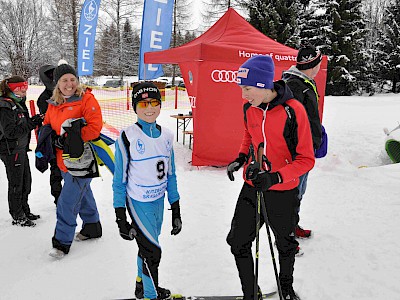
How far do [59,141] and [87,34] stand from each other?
11.8 m

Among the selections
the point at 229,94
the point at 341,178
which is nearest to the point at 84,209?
the point at 229,94

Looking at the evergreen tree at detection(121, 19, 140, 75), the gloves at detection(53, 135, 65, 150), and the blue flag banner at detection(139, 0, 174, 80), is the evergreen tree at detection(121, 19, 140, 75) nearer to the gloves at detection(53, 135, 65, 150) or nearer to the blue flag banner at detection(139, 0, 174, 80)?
the blue flag banner at detection(139, 0, 174, 80)

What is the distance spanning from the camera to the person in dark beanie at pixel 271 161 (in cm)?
225

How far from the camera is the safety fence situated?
36.4 ft

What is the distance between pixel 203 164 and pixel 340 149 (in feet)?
11.5

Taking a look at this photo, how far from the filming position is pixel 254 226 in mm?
2539

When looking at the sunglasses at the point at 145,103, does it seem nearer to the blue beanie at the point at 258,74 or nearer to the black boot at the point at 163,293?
the blue beanie at the point at 258,74

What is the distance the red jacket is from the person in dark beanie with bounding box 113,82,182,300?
0.71m

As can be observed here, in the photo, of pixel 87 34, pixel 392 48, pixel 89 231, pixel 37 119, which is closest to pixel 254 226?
pixel 89 231

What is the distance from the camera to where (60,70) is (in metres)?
3.24

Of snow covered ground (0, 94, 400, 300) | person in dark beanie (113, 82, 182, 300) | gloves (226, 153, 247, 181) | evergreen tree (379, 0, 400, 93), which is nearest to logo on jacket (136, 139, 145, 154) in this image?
person in dark beanie (113, 82, 182, 300)

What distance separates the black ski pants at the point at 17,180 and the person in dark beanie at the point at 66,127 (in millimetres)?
930

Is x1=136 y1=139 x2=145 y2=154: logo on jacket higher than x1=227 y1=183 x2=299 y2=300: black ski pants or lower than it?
higher

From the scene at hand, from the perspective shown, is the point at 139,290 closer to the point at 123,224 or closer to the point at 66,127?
the point at 123,224
